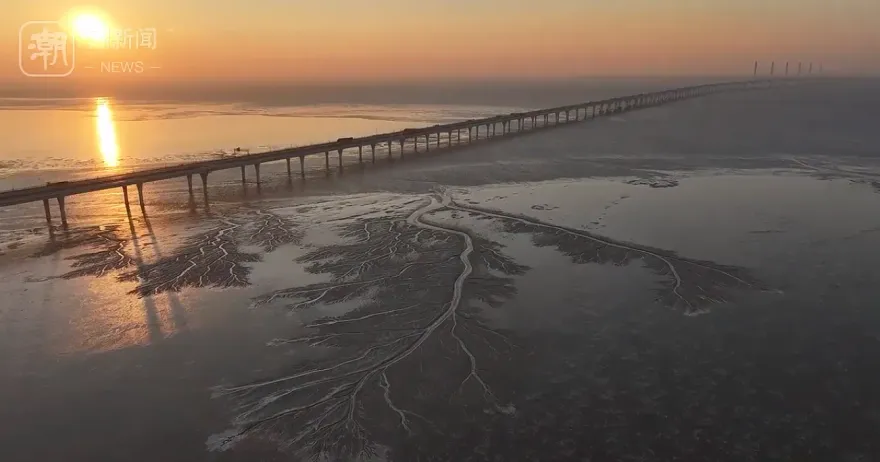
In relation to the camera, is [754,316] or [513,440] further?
[754,316]

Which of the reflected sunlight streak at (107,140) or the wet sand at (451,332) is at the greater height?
the reflected sunlight streak at (107,140)

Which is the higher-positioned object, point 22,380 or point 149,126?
point 149,126

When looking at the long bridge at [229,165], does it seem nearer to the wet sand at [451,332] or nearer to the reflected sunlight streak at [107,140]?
the wet sand at [451,332]

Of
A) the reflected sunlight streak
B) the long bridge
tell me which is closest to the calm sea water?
the reflected sunlight streak

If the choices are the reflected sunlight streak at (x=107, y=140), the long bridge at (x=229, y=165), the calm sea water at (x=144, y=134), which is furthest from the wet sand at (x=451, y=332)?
the reflected sunlight streak at (x=107, y=140)

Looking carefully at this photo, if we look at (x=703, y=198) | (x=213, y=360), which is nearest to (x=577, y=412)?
(x=213, y=360)

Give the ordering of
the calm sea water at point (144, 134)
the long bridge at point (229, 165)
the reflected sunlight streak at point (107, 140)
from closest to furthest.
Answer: the long bridge at point (229, 165), the calm sea water at point (144, 134), the reflected sunlight streak at point (107, 140)

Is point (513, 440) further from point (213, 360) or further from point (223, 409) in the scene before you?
point (213, 360)

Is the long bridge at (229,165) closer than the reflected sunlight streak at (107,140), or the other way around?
the long bridge at (229,165)

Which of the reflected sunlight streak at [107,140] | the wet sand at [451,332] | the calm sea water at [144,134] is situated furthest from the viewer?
the reflected sunlight streak at [107,140]
